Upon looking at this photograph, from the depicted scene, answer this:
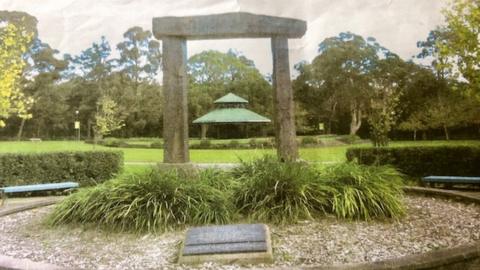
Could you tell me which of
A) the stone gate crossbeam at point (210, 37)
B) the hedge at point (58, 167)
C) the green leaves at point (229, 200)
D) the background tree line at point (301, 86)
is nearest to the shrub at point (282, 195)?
the green leaves at point (229, 200)

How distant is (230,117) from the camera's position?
4.64m

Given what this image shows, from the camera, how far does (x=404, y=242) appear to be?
266 cm

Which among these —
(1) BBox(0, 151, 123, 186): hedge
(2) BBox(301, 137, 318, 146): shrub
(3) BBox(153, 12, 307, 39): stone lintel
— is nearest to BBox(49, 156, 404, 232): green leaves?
(2) BBox(301, 137, 318, 146): shrub

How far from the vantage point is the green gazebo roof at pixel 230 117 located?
4574mm

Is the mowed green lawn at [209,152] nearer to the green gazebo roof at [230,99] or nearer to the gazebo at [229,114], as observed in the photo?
the gazebo at [229,114]

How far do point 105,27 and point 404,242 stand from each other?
3.19 metres

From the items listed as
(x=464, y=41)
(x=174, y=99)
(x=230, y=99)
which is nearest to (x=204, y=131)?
(x=230, y=99)

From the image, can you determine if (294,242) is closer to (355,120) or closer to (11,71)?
(355,120)

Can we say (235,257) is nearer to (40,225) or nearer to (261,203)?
A: (261,203)

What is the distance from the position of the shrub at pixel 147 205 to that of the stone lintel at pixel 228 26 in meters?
1.46

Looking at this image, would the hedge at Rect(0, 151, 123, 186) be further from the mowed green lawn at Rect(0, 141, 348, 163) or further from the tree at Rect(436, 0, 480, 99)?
the tree at Rect(436, 0, 480, 99)

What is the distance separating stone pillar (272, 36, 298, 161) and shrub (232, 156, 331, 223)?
705mm

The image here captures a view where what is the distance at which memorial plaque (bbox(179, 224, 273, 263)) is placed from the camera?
2.36m

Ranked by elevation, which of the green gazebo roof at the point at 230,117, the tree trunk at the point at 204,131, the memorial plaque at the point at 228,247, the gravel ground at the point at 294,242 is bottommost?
the gravel ground at the point at 294,242
